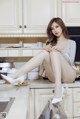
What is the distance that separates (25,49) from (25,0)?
0.60 metres

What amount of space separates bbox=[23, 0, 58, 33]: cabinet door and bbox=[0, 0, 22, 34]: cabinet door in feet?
0.24

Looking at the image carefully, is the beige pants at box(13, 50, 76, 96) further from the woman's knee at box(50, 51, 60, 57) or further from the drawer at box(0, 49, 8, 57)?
the drawer at box(0, 49, 8, 57)

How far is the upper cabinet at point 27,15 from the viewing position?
3.00 metres

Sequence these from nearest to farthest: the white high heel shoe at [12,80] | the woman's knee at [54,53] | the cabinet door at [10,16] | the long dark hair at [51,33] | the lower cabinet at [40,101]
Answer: the white high heel shoe at [12,80] → the woman's knee at [54,53] → the lower cabinet at [40,101] → the long dark hair at [51,33] → the cabinet door at [10,16]

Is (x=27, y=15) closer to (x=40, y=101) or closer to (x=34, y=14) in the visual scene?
(x=34, y=14)

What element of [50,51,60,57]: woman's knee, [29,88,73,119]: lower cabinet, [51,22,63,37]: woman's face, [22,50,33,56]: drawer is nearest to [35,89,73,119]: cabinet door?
[29,88,73,119]: lower cabinet

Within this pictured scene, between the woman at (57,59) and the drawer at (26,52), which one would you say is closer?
the woman at (57,59)

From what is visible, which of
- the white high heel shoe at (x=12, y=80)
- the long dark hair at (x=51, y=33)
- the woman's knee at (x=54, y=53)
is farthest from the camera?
the long dark hair at (x=51, y=33)

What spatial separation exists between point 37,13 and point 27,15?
0.12m

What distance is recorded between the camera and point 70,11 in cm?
300

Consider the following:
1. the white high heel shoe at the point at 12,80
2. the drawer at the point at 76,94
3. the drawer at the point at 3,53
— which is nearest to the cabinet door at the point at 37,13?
the drawer at the point at 3,53

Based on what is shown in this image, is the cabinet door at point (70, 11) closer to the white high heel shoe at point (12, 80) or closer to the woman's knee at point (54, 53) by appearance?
the woman's knee at point (54, 53)

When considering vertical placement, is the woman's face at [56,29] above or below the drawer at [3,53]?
above

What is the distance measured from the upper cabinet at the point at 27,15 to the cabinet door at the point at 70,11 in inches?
4.4
